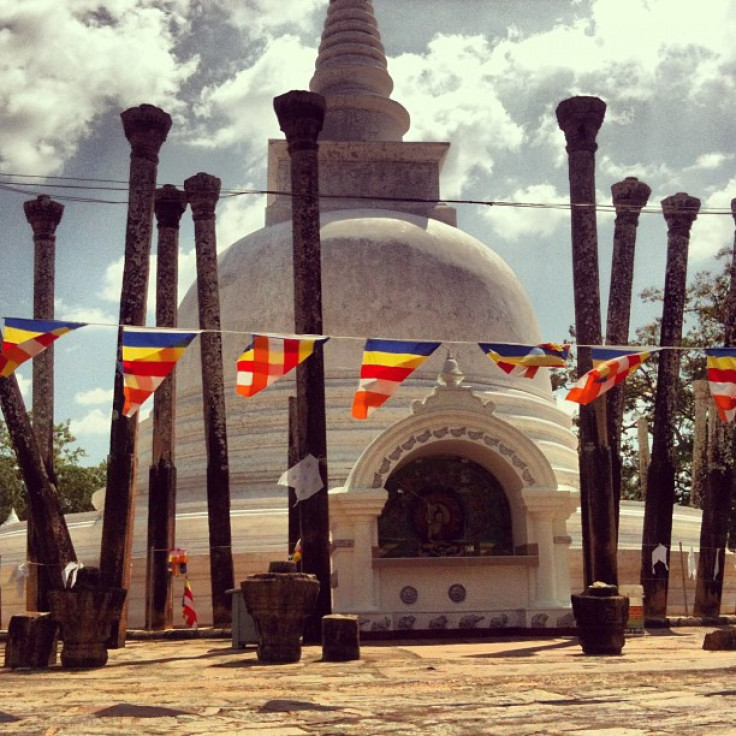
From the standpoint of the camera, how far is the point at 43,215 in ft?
73.5

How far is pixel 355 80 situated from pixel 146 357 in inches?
966

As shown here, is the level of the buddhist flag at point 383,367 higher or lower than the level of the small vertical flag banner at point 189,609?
higher

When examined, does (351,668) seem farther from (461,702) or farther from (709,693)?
(709,693)

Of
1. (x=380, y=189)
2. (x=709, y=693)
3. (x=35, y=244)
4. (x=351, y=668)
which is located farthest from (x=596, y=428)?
(x=380, y=189)

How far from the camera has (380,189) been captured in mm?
34250

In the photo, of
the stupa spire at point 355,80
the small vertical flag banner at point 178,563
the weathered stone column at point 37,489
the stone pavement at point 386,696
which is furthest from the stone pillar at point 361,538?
the stupa spire at point 355,80

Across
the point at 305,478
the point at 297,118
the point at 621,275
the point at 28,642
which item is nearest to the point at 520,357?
the point at 305,478

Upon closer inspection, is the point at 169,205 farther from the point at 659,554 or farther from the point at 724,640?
the point at 724,640

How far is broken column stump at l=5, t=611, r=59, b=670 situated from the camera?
501 inches

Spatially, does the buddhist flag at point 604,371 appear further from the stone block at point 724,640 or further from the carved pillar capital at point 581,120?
the carved pillar capital at point 581,120

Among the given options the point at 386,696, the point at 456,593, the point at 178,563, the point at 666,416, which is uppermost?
the point at 666,416

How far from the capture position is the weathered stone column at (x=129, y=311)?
16656 millimetres

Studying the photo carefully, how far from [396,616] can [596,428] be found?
479 centimetres

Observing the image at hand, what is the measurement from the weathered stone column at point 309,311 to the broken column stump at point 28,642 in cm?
374
